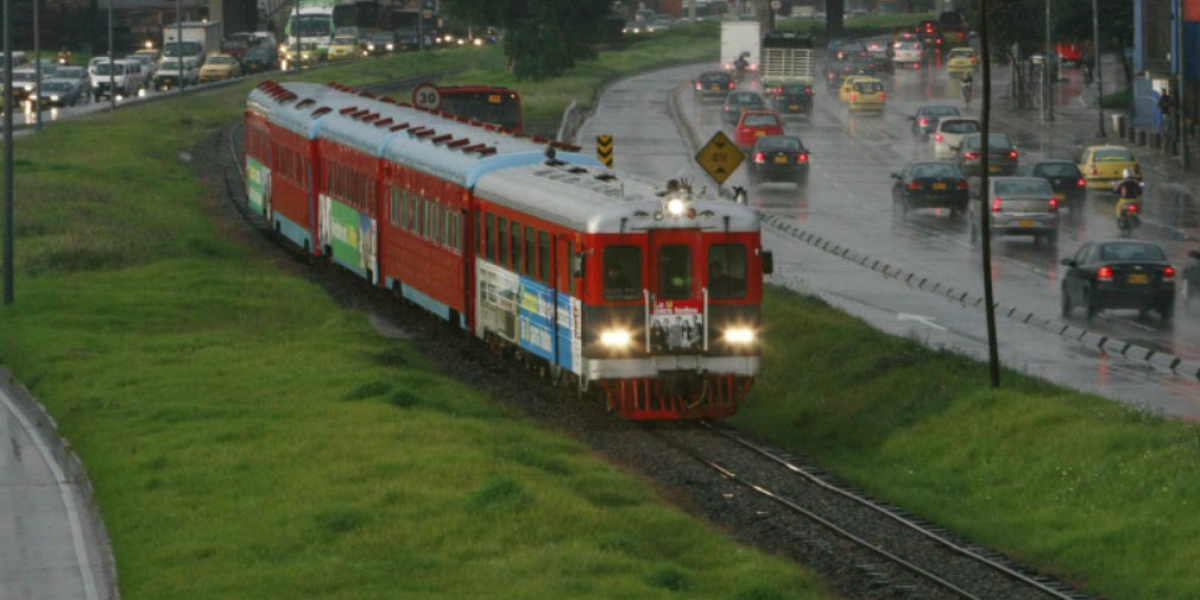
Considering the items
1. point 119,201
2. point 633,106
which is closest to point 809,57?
point 633,106

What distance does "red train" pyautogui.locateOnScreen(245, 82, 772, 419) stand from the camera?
2766 centimetres

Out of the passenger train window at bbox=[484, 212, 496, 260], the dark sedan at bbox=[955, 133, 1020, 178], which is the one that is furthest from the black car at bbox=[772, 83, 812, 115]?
the passenger train window at bbox=[484, 212, 496, 260]

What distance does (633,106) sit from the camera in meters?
113

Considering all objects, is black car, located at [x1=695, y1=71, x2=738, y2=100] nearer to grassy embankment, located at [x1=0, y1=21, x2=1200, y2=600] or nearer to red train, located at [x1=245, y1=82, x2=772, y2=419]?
grassy embankment, located at [x1=0, y1=21, x2=1200, y2=600]

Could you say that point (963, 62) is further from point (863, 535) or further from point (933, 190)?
point (863, 535)

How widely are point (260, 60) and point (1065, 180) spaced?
73.5 m

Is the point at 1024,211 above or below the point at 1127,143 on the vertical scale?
below

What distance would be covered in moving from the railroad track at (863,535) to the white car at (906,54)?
122 metres

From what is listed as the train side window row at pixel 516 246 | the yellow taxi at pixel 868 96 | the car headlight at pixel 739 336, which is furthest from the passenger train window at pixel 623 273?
the yellow taxi at pixel 868 96

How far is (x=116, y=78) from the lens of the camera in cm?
11344

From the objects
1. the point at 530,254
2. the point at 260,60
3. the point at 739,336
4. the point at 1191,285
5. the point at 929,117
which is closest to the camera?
the point at 739,336

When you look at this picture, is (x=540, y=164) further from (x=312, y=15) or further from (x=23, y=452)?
(x=312, y=15)

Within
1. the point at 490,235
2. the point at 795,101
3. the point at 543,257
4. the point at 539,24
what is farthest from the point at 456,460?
the point at 539,24

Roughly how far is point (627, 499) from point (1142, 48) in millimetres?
Answer: 76354
